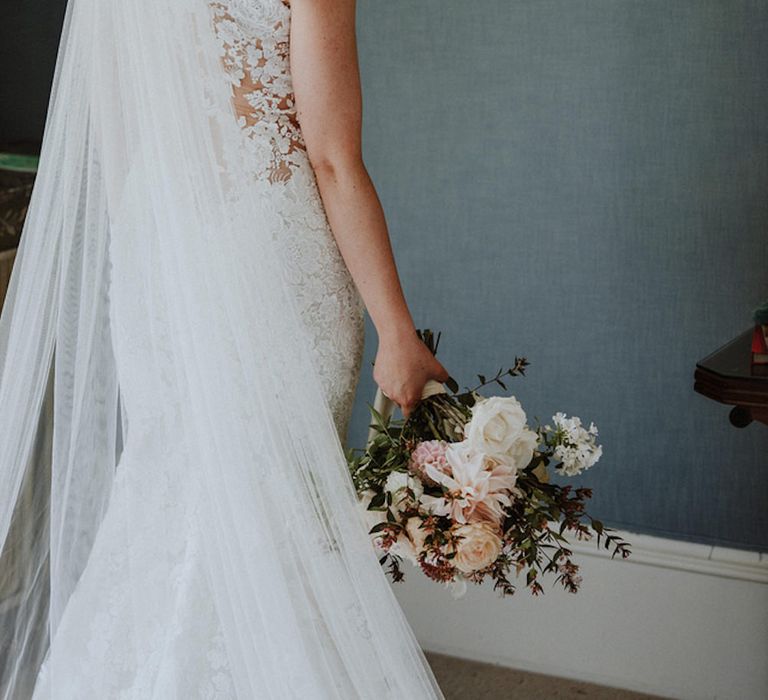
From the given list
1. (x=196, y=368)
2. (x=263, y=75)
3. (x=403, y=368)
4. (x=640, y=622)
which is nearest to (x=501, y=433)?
(x=403, y=368)

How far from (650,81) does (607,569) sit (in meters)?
1.15

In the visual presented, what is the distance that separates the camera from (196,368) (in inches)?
51.9

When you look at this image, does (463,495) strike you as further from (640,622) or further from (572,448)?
(640,622)

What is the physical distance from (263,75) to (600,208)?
1.15 metres

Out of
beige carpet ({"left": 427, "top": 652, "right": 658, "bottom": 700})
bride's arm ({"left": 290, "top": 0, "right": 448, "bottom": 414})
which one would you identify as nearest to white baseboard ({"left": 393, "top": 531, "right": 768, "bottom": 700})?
beige carpet ({"left": 427, "top": 652, "right": 658, "bottom": 700})

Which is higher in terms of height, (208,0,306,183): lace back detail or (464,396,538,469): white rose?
(208,0,306,183): lace back detail

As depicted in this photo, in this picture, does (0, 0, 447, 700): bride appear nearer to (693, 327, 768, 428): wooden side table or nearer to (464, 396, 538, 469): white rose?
(464, 396, 538, 469): white rose

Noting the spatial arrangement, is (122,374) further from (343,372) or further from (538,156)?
(538,156)

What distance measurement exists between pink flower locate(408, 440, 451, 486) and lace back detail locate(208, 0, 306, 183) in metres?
0.44

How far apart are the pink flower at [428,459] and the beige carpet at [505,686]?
1.24m

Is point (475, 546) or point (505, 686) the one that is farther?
point (505, 686)

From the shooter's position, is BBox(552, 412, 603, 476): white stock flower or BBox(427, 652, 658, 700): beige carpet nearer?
BBox(552, 412, 603, 476): white stock flower

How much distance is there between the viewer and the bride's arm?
146cm

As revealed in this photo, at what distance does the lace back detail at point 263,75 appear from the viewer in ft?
4.80
